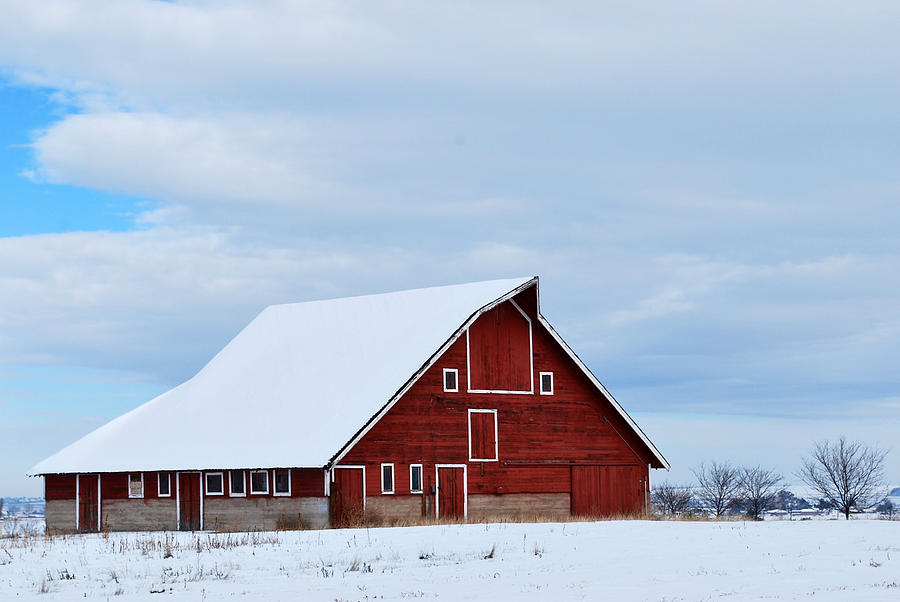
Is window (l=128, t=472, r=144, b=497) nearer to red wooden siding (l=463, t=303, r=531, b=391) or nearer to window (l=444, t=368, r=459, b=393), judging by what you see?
window (l=444, t=368, r=459, b=393)

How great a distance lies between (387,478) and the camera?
4478 centimetres

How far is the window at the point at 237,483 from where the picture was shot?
45219mm

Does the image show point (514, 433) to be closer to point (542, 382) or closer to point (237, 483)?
point (542, 382)

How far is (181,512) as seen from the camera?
152 feet

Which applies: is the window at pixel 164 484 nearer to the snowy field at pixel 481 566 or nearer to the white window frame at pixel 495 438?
the white window frame at pixel 495 438

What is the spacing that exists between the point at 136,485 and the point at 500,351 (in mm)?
14184

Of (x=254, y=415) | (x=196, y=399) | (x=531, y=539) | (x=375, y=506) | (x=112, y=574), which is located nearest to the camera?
(x=112, y=574)

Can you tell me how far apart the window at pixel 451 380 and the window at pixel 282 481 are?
6.54m

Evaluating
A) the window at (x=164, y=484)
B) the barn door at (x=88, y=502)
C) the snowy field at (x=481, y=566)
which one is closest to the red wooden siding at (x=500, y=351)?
the window at (x=164, y=484)

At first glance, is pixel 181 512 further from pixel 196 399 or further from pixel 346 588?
pixel 346 588

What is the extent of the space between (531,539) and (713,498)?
61.0m

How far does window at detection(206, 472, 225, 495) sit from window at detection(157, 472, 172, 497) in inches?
68.7

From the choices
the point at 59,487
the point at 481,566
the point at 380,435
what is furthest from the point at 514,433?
the point at 481,566

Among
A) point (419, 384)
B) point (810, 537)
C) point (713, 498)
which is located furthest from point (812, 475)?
point (810, 537)
